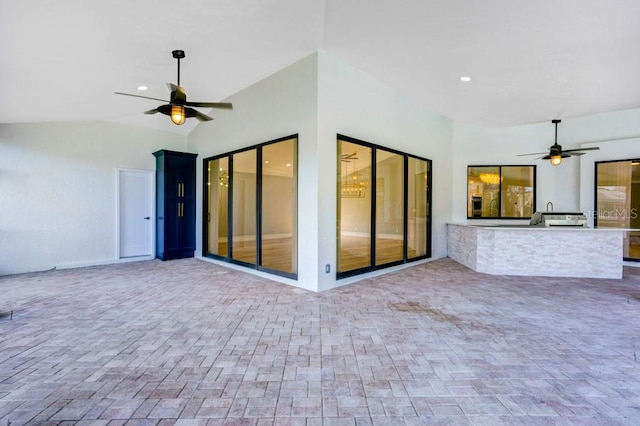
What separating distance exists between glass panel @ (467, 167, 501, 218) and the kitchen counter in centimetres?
258

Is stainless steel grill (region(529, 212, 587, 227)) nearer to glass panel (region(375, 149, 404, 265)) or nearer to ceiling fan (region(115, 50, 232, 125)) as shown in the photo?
glass panel (region(375, 149, 404, 265))

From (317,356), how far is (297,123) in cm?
356

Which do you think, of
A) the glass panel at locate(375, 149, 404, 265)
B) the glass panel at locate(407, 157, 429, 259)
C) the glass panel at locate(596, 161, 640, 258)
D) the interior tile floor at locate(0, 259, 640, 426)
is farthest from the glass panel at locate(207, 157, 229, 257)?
the glass panel at locate(596, 161, 640, 258)

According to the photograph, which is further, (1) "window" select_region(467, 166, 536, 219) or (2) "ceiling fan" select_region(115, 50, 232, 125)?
(1) "window" select_region(467, 166, 536, 219)

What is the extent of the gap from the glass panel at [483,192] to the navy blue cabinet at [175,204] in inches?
287

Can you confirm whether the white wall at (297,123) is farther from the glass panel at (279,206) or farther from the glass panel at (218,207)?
the glass panel at (218,207)

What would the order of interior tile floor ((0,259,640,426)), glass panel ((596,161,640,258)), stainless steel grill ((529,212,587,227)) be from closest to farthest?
interior tile floor ((0,259,640,426)), stainless steel grill ((529,212,587,227)), glass panel ((596,161,640,258))

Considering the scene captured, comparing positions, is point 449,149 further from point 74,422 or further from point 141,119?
point 74,422

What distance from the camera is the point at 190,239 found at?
7.59 m

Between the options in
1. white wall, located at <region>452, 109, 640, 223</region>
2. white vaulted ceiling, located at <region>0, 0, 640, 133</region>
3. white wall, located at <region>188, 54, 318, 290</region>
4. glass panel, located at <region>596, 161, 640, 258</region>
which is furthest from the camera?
white wall, located at <region>452, 109, 640, 223</region>

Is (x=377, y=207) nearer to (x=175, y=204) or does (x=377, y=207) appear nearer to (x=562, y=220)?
(x=562, y=220)

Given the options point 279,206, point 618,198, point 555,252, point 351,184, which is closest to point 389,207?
point 351,184

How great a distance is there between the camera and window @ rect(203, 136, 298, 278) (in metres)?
5.36

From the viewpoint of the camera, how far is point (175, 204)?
7324mm
